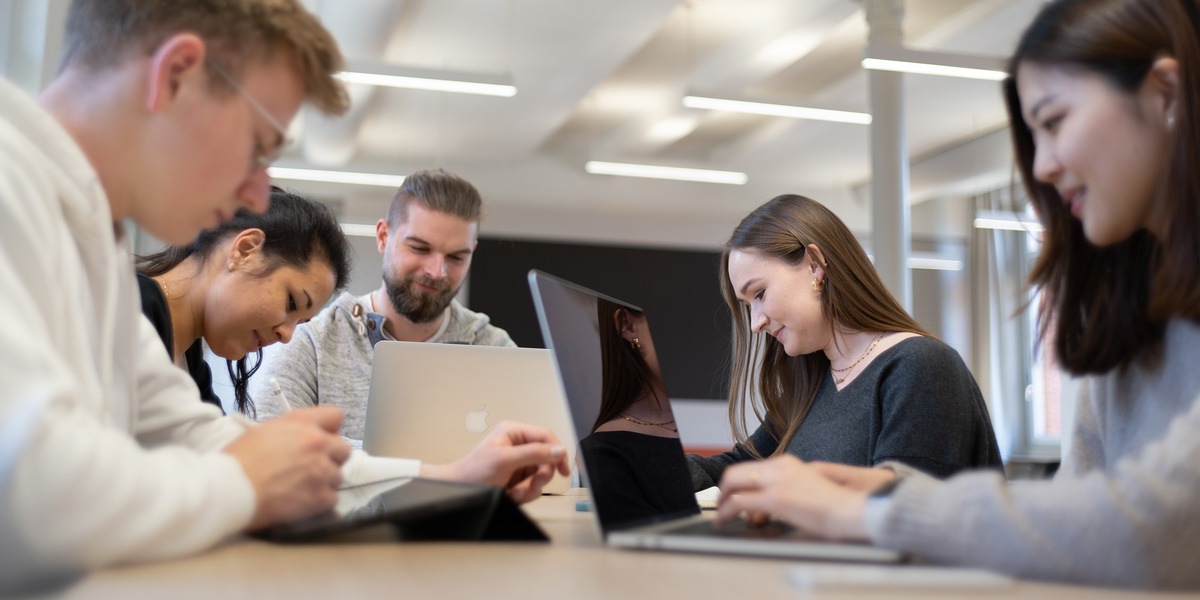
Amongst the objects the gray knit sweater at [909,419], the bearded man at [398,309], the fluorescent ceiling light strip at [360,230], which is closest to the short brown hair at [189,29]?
the gray knit sweater at [909,419]

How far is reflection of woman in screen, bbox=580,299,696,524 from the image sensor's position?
47.0 inches

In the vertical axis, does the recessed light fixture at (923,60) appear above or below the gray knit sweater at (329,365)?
above

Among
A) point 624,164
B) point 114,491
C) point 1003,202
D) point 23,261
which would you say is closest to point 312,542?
point 114,491

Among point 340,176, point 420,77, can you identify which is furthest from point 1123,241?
point 340,176

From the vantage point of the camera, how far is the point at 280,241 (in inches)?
83.2

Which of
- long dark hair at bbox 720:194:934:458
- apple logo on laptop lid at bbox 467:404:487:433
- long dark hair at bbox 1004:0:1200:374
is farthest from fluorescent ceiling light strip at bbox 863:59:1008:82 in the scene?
long dark hair at bbox 1004:0:1200:374

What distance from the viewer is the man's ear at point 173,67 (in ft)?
3.03

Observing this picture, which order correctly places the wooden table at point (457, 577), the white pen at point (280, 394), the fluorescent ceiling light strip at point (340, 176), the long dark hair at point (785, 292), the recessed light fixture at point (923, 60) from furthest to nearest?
the fluorescent ceiling light strip at point (340, 176)
the recessed light fixture at point (923, 60)
the long dark hair at point (785, 292)
the white pen at point (280, 394)
the wooden table at point (457, 577)

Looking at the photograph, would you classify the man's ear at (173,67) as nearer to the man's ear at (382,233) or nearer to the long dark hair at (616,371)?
the long dark hair at (616,371)

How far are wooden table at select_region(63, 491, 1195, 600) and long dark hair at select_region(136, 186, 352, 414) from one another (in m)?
1.26

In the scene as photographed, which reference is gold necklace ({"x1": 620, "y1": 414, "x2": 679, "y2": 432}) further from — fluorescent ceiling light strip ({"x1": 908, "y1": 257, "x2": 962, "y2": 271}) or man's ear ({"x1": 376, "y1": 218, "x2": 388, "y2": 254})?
fluorescent ceiling light strip ({"x1": 908, "y1": 257, "x2": 962, "y2": 271})

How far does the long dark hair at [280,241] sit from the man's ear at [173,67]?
1.13 m

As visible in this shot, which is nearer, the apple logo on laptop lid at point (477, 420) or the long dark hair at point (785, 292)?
the apple logo on laptop lid at point (477, 420)

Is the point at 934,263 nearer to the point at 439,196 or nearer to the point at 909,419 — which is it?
the point at 439,196
